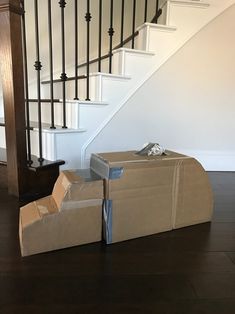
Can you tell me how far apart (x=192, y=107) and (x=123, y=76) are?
0.67 meters

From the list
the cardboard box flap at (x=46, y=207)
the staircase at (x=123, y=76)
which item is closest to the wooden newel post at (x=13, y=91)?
the staircase at (x=123, y=76)

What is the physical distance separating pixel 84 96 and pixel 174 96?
73cm

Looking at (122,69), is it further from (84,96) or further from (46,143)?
(46,143)

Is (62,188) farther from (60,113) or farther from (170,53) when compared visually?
(170,53)

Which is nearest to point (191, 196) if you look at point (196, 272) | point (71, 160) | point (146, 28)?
point (196, 272)

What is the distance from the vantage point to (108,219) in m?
1.13

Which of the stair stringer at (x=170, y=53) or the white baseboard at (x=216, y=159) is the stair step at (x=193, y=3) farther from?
the white baseboard at (x=216, y=159)

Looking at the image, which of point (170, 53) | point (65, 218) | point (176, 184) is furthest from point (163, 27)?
point (65, 218)

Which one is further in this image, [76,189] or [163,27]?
[163,27]

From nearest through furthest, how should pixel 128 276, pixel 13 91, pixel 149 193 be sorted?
pixel 128 276 → pixel 149 193 → pixel 13 91

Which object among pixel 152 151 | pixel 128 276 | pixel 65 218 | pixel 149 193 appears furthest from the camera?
pixel 152 151

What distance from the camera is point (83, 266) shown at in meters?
0.98

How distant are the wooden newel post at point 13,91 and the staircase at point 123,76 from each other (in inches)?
9.5

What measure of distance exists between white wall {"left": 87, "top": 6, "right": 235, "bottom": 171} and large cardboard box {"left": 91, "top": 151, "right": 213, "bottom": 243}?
2.72 feet
